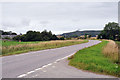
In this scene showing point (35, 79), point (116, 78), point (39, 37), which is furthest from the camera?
point (39, 37)

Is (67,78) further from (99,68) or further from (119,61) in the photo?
(119,61)

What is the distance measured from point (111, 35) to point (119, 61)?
389 ft

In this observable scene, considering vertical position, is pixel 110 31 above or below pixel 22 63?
above

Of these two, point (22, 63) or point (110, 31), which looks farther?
point (110, 31)

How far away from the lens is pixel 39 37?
275 ft

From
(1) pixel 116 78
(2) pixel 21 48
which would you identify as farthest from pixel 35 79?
(2) pixel 21 48

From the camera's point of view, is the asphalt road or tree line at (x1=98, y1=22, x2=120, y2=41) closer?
the asphalt road

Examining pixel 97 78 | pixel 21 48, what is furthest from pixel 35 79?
pixel 21 48

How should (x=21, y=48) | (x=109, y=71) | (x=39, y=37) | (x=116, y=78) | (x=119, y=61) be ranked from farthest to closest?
(x=39, y=37), (x=21, y=48), (x=119, y=61), (x=109, y=71), (x=116, y=78)

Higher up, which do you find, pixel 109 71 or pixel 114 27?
pixel 114 27

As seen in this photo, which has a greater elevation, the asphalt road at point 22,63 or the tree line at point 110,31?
the tree line at point 110,31

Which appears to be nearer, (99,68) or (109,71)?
(109,71)

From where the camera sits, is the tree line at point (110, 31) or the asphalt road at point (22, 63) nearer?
the asphalt road at point (22, 63)

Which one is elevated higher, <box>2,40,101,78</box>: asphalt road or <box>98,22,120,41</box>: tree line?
<box>98,22,120,41</box>: tree line
